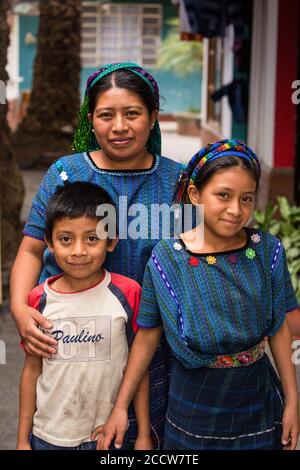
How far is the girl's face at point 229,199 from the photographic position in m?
2.29

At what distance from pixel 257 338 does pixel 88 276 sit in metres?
0.54

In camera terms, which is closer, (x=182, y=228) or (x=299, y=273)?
(x=182, y=228)

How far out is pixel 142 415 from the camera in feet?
8.09

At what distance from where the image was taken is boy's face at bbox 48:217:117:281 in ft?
7.63

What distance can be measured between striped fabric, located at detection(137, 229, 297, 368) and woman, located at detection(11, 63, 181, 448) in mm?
184

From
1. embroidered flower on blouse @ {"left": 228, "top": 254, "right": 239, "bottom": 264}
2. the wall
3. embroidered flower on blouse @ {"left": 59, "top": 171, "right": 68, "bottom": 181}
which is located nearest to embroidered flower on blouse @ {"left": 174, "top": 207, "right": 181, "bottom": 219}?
embroidered flower on blouse @ {"left": 228, "top": 254, "right": 239, "bottom": 264}

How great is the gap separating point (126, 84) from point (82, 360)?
33.1 inches

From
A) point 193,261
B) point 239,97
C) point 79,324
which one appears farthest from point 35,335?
point 239,97

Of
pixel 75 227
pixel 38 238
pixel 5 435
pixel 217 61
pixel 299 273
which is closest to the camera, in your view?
pixel 75 227

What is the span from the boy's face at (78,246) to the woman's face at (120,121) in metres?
0.25

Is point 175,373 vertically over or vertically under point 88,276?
under

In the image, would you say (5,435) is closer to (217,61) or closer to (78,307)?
(78,307)

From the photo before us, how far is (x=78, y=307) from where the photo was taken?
2359 mm
